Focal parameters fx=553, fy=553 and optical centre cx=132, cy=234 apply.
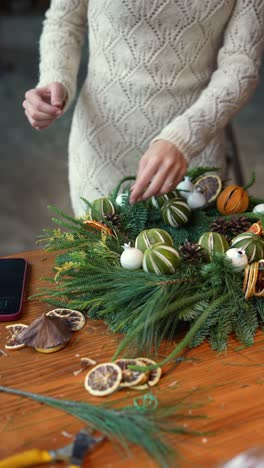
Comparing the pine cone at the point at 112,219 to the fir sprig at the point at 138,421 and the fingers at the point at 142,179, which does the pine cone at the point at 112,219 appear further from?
the fir sprig at the point at 138,421

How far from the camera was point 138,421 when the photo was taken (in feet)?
1.72

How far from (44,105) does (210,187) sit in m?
0.30

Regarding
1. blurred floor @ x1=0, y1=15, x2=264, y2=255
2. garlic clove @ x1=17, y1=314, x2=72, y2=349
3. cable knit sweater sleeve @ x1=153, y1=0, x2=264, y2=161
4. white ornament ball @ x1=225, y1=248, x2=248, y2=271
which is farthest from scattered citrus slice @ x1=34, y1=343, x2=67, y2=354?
blurred floor @ x1=0, y1=15, x2=264, y2=255

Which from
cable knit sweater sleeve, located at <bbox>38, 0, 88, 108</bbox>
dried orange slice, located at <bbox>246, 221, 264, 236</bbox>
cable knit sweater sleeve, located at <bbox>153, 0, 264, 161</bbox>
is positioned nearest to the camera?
dried orange slice, located at <bbox>246, 221, 264, 236</bbox>

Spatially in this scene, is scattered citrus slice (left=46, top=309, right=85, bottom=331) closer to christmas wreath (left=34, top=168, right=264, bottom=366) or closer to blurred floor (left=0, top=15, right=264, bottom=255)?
christmas wreath (left=34, top=168, right=264, bottom=366)

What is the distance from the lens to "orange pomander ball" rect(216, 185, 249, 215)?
843mm

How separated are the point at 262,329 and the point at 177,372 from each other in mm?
138

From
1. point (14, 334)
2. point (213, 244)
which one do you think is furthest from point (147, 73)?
point (14, 334)

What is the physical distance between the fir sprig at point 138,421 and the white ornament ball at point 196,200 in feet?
1.19

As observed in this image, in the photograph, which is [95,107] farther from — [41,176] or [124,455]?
[41,176]

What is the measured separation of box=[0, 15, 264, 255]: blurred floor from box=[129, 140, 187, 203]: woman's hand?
1.35 meters

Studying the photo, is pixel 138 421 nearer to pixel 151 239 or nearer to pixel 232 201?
pixel 151 239

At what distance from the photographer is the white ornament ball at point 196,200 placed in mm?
846

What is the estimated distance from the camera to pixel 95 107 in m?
1.14
